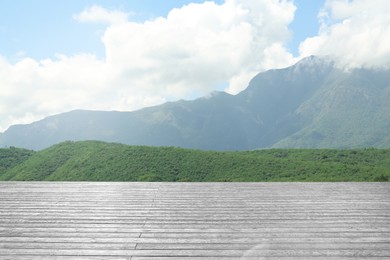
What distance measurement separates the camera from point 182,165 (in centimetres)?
3331

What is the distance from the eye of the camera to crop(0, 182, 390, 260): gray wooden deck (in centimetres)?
550

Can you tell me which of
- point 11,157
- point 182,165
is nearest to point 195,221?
point 182,165

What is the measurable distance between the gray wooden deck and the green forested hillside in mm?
17984

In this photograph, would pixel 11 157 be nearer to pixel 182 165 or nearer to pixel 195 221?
pixel 182 165

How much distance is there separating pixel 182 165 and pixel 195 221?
86.7ft

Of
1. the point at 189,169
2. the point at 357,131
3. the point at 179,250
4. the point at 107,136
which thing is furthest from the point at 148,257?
the point at 107,136

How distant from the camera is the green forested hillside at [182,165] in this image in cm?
2978

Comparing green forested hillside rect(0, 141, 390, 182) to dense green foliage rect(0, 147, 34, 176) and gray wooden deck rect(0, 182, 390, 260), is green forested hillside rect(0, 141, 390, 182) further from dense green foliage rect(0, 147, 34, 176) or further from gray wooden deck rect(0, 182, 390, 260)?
gray wooden deck rect(0, 182, 390, 260)

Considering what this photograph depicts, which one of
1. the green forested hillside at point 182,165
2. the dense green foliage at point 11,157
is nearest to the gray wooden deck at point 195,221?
the green forested hillside at point 182,165

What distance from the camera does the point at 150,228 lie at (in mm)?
6566

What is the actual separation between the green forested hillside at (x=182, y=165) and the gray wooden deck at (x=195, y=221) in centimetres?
1798

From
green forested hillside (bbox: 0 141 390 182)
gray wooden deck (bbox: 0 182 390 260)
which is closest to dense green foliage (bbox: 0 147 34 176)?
green forested hillside (bbox: 0 141 390 182)

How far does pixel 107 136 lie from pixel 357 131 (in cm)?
12398

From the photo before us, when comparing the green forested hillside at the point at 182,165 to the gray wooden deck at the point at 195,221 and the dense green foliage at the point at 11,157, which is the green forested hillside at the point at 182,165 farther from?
the gray wooden deck at the point at 195,221
